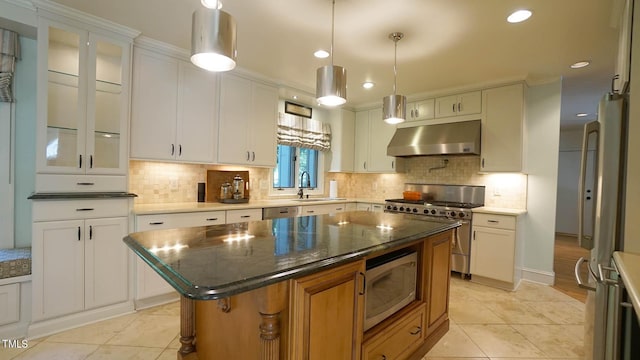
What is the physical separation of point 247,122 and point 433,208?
8.73 feet

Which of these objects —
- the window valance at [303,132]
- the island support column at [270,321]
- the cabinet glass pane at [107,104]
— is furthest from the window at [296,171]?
the island support column at [270,321]

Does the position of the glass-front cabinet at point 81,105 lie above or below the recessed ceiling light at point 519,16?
below

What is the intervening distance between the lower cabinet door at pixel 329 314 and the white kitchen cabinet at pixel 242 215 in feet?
7.14

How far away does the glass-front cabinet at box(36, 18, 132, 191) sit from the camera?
235 centimetres

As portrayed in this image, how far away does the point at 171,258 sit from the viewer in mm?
1170

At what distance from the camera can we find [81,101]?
2.49 metres

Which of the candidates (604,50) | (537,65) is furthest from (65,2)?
(604,50)

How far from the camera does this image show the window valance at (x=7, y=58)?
241cm

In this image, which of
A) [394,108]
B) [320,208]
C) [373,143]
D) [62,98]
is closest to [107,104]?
[62,98]

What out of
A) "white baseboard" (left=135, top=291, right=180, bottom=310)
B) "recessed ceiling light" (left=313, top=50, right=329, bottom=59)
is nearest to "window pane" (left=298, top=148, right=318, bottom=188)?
"recessed ceiling light" (left=313, top=50, right=329, bottom=59)

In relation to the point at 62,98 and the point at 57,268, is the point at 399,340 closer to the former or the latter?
A: the point at 57,268

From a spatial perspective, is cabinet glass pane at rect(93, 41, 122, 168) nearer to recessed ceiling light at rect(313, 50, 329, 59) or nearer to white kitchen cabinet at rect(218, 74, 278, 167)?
white kitchen cabinet at rect(218, 74, 278, 167)

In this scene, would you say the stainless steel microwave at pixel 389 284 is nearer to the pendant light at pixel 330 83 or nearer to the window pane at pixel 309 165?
the pendant light at pixel 330 83

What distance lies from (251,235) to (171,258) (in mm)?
551
